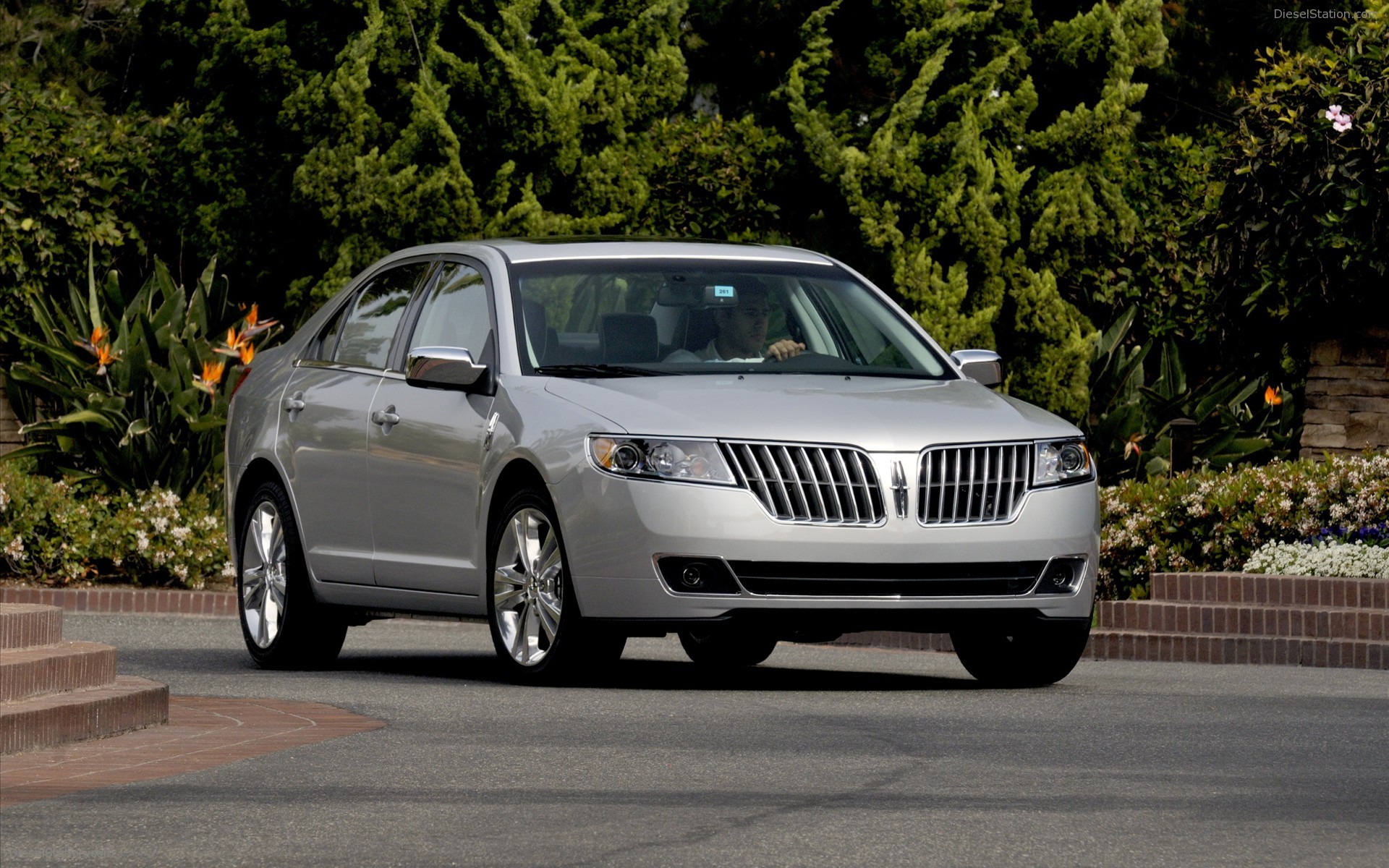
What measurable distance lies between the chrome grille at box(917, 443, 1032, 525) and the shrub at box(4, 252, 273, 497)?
29.9 feet

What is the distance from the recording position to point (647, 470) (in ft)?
31.1

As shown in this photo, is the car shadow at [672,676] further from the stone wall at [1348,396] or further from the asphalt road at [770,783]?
the stone wall at [1348,396]

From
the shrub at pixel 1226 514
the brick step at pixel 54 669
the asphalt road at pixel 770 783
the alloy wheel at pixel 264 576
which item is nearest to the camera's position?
the asphalt road at pixel 770 783

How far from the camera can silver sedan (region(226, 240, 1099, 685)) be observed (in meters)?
9.48

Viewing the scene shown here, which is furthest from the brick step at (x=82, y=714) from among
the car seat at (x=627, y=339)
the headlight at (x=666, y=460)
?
the car seat at (x=627, y=339)

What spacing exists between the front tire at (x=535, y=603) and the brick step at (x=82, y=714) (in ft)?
5.13

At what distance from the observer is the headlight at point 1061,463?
9.91 meters

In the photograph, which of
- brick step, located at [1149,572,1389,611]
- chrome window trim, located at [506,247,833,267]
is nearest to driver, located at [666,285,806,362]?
chrome window trim, located at [506,247,833,267]

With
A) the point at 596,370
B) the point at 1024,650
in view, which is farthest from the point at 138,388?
the point at 1024,650

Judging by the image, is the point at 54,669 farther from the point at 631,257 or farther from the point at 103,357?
the point at 103,357

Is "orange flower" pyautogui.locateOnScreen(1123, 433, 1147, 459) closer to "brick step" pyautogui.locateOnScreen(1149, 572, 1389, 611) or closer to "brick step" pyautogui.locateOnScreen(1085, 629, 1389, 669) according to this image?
"brick step" pyautogui.locateOnScreen(1149, 572, 1389, 611)

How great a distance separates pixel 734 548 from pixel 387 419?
2.04 meters

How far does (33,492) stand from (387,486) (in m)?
7.15

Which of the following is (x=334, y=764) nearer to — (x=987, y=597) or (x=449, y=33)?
(x=987, y=597)
